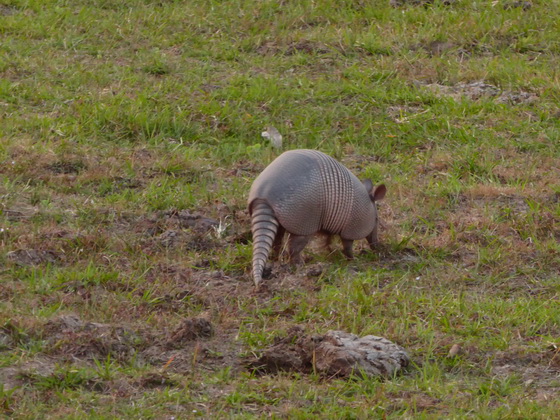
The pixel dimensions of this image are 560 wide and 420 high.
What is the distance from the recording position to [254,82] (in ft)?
27.0

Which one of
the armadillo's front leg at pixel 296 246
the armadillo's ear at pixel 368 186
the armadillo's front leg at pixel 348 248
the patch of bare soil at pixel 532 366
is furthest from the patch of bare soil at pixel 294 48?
the patch of bare soil at pixel 532 366

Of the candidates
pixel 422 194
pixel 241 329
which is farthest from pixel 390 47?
pixel 241 329

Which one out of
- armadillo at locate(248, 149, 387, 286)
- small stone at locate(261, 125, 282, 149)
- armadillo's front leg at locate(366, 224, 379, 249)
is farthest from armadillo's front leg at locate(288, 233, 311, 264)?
small stone at locate(261, 125, 282, 149)

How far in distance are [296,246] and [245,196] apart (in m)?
0.91

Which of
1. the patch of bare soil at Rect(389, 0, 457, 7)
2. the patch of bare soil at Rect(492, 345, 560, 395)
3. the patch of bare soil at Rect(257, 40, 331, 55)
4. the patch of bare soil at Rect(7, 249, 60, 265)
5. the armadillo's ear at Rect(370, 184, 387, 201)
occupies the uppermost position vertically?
the patch of bare soil at Rect(389, 0, 457, 7)

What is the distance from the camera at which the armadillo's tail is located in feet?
18.0

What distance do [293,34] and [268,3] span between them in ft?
1.78

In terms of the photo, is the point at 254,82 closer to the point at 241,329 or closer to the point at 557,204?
the point at 557,204

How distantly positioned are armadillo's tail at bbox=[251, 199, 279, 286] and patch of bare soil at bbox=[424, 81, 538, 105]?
3.10 metres

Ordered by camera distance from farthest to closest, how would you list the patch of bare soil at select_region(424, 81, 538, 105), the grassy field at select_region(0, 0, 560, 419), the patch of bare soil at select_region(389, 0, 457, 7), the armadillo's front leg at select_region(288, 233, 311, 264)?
the patch of bare soil at select_region(389, 0, 457, 7)
the patch of bare soil at select_region(424, 81, 538, 105)
the armadillo's front leg at select_region(288, 233, 311, 264)
the grassy field at select_region(0, 0, 560, 419)

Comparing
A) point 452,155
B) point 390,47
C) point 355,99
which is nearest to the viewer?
point 452,155

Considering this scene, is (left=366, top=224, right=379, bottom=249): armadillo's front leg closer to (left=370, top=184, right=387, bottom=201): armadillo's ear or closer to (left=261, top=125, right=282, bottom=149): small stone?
(left=370, top=184, right=387, bottom=201): armadillo's ear

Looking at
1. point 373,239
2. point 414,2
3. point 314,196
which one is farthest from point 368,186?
point 414,2

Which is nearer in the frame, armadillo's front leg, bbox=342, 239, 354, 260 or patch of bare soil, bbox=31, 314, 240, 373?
Answer: patch of bare soil, bbox=31, 314, 240, 373
